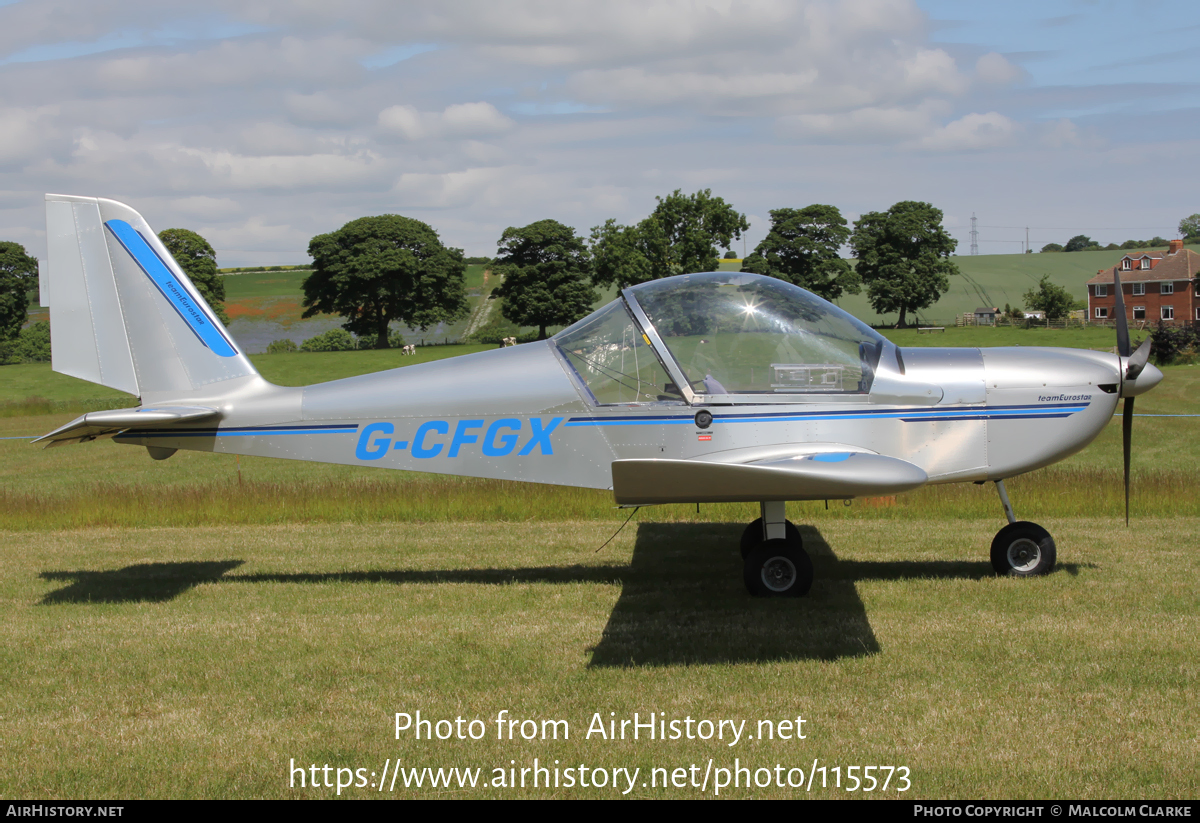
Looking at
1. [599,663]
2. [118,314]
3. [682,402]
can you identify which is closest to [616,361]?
[682,402]

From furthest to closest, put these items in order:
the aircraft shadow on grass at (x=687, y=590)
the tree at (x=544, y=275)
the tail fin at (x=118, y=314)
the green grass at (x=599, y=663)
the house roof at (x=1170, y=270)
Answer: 1. the house roof at (x=1170, y=270)
2. the tree at (x=544, y=275)
3. the tail fin at (x=118, y=314)
4. the aircraft shadow on grass at (x=687, y=590)
5. the green grass at (x=599, y=663)

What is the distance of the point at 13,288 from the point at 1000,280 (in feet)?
335

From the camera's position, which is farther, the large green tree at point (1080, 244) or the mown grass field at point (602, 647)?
the large green tree at point (1080, 244)

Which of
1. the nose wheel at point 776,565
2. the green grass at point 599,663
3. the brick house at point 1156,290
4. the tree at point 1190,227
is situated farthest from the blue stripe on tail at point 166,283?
the tree at point 1190,227

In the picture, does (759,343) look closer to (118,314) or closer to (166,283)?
(166,283)

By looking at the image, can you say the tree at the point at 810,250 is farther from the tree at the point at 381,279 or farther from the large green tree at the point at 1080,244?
the large green tree at the point at 1080,244

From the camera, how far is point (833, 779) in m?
3.82

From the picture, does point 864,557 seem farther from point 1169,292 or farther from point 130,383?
point 1169,292

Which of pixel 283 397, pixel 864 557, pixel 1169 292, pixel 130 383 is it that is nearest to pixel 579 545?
pixel 864 557

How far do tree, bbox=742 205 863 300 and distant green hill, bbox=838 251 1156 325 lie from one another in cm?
916

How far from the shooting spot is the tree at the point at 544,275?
79.9m

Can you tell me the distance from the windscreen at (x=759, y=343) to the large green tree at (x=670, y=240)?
204 ft
